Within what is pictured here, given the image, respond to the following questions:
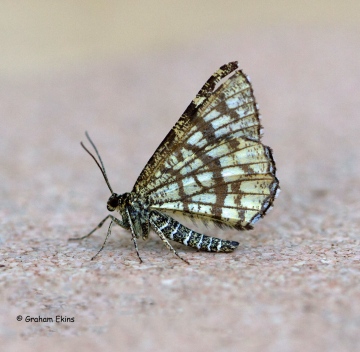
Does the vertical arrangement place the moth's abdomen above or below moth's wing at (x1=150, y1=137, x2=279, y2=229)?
below

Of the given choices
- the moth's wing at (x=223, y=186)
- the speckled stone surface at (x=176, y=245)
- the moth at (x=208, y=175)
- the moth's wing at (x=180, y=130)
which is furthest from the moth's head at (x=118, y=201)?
the speckled stone surface at (x=176, y=245)

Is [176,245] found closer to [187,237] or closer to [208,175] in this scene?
[187,237]

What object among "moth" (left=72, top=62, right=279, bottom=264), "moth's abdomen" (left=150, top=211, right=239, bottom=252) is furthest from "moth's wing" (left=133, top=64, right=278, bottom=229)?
"moth's abdomen" (left=150, top=211, right=239, bottom=252)

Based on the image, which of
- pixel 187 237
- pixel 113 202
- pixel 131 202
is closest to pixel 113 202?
pixel 113 202

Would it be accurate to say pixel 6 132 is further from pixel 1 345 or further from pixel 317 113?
pixel 1 345

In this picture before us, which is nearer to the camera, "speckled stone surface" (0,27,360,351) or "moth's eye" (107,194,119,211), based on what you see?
"speckled stone surface" (0,27,360,351)

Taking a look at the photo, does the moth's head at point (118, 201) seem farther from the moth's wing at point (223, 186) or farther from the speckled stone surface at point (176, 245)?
the speckled stone surface at point (176, 245)

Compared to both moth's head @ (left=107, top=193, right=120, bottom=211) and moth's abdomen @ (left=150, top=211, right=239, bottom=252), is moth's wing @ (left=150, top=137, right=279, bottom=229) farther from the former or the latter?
moth's head @ (left=107, top=193, right=120, bottom=211)
